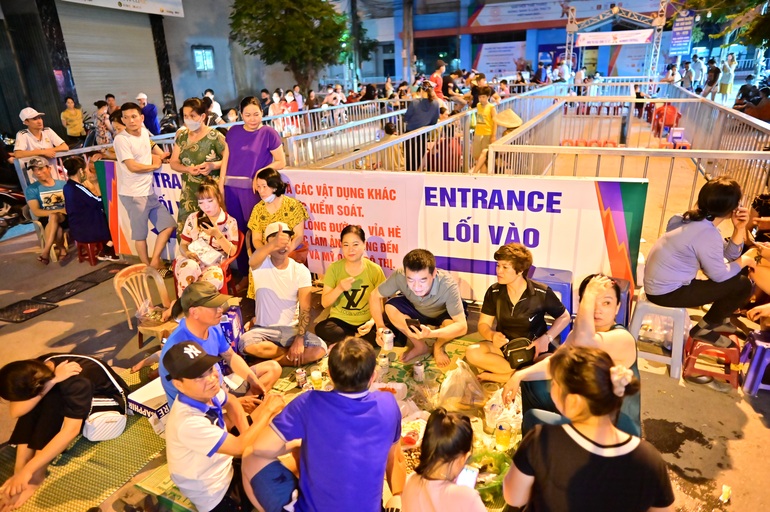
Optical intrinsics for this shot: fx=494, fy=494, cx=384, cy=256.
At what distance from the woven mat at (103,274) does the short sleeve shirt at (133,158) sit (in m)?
1.49

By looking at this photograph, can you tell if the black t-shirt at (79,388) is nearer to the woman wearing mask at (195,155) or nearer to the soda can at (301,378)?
the soda can at (301,378)

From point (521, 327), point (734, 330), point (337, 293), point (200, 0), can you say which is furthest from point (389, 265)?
point (200, 0)

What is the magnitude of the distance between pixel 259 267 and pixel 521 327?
2.44 meters

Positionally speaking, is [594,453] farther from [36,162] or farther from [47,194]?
[36,162]

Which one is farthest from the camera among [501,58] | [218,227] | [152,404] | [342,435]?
[501,58]

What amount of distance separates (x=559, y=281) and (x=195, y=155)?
163 inches

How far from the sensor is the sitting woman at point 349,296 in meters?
4.65

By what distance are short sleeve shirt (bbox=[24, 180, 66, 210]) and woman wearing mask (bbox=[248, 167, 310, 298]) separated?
14.4 ft

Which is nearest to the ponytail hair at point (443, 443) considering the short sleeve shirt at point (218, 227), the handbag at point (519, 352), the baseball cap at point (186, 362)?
the baseball cap at point (186, 362)

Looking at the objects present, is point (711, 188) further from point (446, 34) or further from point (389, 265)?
point (446, 34)

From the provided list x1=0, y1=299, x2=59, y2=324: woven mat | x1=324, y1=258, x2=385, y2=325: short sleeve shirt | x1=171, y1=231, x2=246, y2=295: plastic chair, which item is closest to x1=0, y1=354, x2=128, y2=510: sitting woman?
x1=171, y1=231, x2=246, y2=295: plastic chair

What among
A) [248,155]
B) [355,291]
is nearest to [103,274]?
[248,155]

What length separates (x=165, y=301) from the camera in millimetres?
5414

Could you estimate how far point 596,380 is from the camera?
1905 mm
